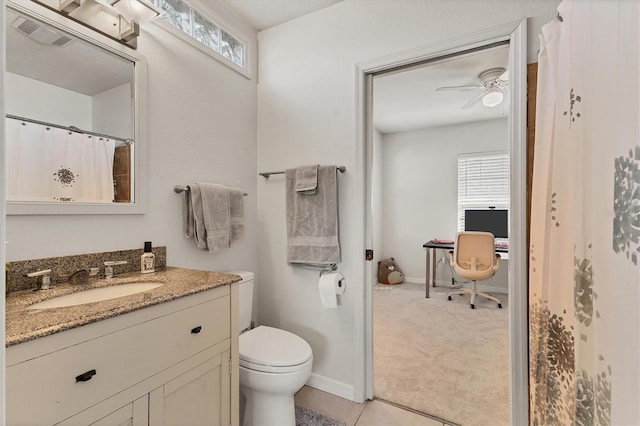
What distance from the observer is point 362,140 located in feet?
6.07

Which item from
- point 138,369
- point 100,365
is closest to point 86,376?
point 100,365

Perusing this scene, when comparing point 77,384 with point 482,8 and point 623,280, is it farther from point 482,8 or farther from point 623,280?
point 482,8

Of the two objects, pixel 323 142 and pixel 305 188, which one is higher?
pixel 323 142

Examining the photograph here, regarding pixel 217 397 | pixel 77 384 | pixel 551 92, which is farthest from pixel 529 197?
pixel 77 384

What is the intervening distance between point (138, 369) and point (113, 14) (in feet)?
5.11

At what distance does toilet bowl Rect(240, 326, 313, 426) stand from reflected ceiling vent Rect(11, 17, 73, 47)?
1.62 m

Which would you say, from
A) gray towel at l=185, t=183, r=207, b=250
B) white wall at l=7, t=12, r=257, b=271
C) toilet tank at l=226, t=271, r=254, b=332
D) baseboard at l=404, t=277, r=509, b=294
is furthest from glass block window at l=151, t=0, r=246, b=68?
baseboard at l=404, t=277, r=509, b=294

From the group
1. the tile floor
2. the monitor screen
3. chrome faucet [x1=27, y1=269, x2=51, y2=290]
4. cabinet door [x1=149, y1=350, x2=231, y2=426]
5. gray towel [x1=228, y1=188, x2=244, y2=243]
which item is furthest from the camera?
the monitor screen

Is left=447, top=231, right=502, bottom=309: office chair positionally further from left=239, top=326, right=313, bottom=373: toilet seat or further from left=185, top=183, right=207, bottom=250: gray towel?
left=185, top=183, right=207, bottom=250: gray towel

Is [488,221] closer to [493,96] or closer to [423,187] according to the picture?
[423,187]

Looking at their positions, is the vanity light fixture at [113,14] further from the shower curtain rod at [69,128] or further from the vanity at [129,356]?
the vanity at [129,356]

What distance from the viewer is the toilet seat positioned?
1426mm

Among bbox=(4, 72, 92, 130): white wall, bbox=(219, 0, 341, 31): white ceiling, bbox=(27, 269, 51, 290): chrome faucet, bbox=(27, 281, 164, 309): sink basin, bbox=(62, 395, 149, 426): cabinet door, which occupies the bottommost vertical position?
bbox=(62, 395, 149, 426): cabinet door

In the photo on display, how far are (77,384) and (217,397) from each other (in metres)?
0.58
